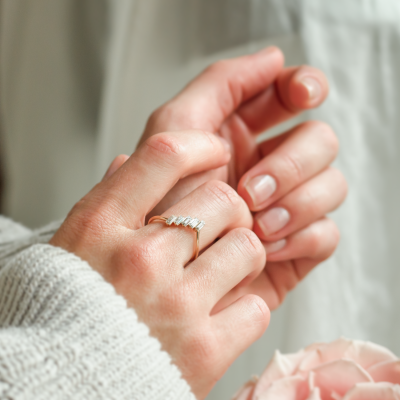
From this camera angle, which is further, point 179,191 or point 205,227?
point 179,191

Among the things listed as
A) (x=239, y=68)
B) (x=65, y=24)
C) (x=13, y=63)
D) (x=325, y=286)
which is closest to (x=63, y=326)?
(x=239, y=68)

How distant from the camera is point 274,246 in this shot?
0.60m

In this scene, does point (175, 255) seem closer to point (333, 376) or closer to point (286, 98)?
point (333, 376)

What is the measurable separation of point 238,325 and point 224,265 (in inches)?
2.5

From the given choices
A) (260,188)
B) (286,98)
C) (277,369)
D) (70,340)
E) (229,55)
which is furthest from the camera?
(229,55)

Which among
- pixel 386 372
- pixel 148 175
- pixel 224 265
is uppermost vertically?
pixel 148 175

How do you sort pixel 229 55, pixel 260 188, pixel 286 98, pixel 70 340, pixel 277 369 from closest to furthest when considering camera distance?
pixel 70 340
pixel 277 369
pixel 260 188
pixel 286 98
pixel 229 55

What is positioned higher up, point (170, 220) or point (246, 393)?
point (170, 220)

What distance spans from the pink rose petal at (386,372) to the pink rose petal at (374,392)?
0.02 m

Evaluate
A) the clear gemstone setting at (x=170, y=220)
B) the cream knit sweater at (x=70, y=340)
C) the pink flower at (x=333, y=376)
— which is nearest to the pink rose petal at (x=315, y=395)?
the pink flower at (x=333, y=376)

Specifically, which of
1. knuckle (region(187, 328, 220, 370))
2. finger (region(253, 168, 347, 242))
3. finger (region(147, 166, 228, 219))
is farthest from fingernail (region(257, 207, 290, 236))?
knuckle (region(187, 328, 220, 370))

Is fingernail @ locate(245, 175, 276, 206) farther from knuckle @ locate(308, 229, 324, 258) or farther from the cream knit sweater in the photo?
the cream knit sweater

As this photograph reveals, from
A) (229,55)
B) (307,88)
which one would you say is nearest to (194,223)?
(307,88)

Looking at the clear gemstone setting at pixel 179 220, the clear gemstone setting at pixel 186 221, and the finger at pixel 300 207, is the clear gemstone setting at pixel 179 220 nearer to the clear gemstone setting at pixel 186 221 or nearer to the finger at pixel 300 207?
the clear gemstone setting at pixel 186 221
